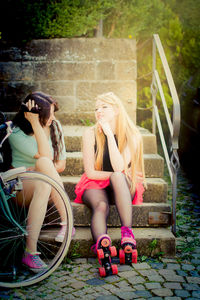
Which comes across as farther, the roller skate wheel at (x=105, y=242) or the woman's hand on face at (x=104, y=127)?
the woman's hand on face at (x=104, y=127)

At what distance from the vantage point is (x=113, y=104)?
3123 millimetres

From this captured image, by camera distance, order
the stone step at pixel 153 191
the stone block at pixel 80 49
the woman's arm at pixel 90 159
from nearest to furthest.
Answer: the woman's arm at pixel 90 159 < the stone step at pixel 153 191 < the stone block at pixel 80 49

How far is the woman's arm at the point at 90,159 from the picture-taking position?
3016mm

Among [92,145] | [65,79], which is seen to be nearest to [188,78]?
[65,79]

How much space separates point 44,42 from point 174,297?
12.0ft

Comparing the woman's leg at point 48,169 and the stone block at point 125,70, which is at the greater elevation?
the stone block at point 125,70

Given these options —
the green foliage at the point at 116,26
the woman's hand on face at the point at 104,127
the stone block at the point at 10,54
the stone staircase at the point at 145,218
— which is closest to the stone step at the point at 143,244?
the stone staircase at the point at 145,218

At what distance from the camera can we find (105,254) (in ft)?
8.36

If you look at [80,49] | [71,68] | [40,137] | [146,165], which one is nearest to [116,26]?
[80,49]

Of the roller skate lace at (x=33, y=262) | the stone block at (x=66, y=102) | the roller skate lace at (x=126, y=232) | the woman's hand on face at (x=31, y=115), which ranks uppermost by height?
the stone block at (x=66, y=102)

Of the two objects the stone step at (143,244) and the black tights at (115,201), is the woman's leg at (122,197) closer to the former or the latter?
the black tights at (115,201)

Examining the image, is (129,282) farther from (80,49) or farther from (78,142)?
(80,49)

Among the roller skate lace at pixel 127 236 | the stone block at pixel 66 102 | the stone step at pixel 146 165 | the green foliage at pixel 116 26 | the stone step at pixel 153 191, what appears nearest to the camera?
the roller skate lace at pixel 127 236

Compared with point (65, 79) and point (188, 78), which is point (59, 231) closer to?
point (65, 79)
